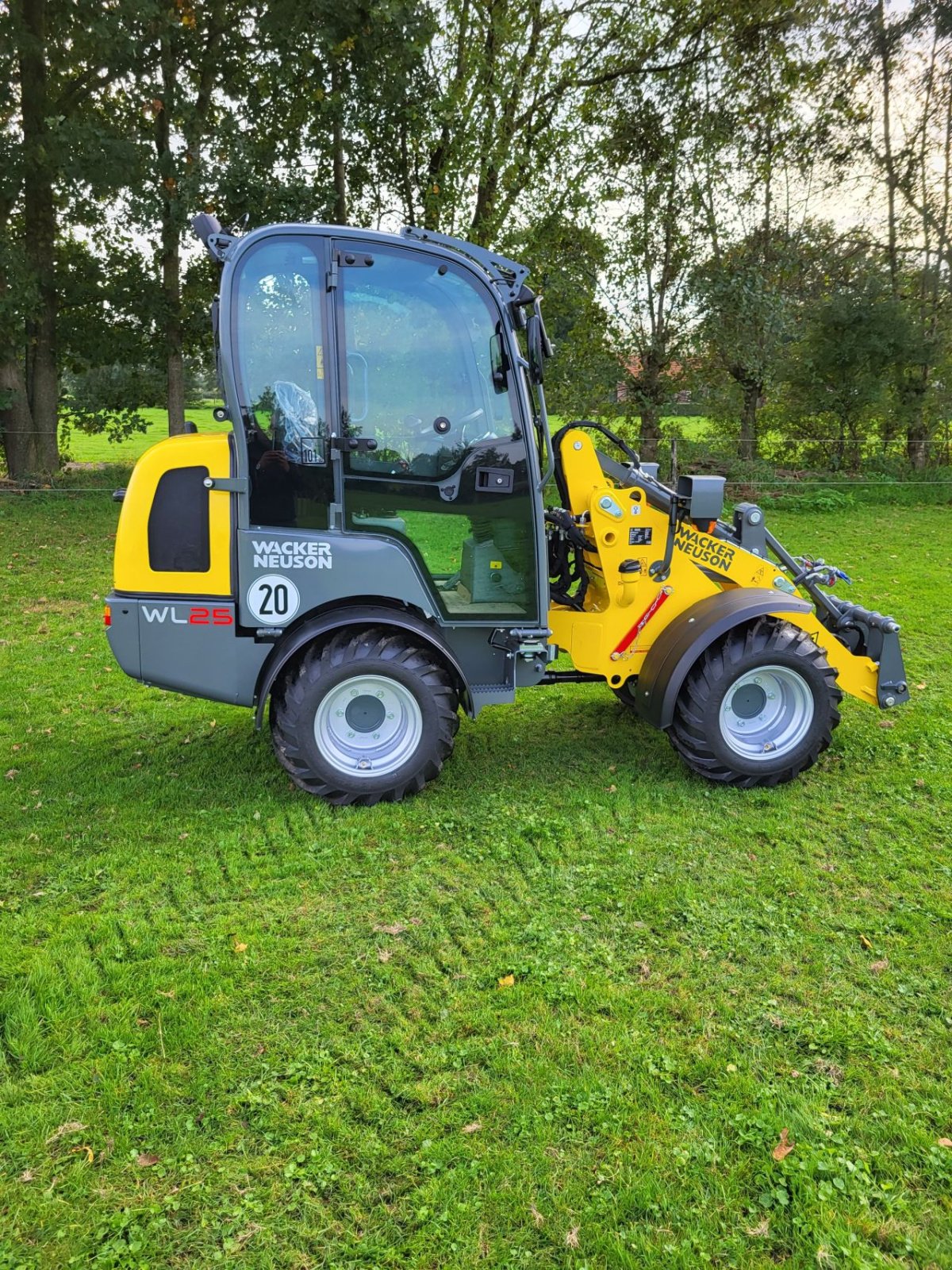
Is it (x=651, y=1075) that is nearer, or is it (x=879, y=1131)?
(x=879, y=1131)

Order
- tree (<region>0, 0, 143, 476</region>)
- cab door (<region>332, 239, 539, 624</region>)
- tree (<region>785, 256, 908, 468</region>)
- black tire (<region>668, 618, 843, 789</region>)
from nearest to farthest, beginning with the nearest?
cab door (<region>332, 239, 539, 624</region>), black tire (<region>668, 618, 843, 789</region>), tree (<region>0, 0, 143, 476</region>), tree (<region>785, 256, 908, 468</region>)

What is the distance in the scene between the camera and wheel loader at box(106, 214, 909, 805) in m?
3.91

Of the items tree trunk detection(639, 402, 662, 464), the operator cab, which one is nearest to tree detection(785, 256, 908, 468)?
tree trunk detection(639, 402, 662, 464)

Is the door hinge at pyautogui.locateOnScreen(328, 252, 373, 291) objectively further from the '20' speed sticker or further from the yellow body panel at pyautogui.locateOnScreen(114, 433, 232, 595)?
the '20' speed sticker

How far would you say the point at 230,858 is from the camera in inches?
150

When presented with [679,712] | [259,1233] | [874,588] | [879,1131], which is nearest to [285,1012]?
[259,1233]

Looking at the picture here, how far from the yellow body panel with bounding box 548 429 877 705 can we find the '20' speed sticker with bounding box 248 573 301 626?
150cm

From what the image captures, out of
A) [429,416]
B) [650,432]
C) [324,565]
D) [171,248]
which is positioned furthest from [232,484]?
[650,432]

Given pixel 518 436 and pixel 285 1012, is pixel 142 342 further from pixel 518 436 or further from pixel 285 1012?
pixel 285 1012

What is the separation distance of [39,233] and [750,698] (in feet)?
47.1

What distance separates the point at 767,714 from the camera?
465cm

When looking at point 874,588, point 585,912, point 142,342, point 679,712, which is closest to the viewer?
point 585,912

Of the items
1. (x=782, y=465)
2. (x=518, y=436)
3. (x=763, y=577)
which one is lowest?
(x=763, y=577)

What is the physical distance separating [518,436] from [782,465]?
47.8 feet
